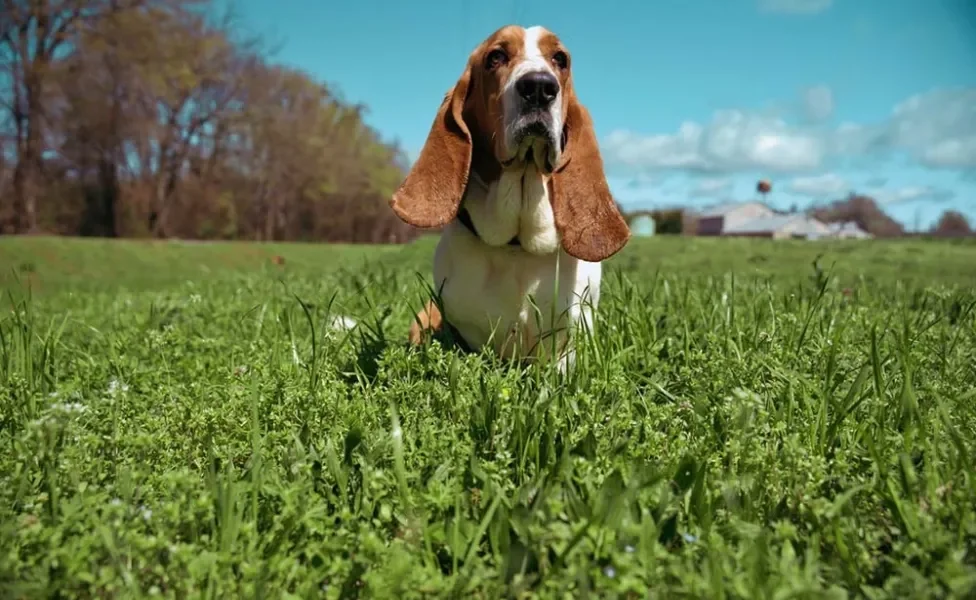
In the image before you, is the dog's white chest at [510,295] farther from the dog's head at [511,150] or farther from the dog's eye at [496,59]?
the dog's eye at [496,59]

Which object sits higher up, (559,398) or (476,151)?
(476,151)

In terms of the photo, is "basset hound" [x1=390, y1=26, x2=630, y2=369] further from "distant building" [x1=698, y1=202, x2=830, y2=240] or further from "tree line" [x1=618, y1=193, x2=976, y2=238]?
"distant building" [x1=698, y1=202, x2=830, y2=240]

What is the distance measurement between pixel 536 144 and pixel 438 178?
0.43 m

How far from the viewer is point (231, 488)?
147 centimetres

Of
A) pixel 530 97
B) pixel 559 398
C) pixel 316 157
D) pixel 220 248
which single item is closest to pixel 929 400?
pixel 559 398

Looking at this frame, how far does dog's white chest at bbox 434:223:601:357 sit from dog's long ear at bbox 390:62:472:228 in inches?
7.0

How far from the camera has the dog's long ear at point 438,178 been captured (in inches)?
106

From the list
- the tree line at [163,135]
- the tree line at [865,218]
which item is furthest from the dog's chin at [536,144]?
the tree line at [865,218]

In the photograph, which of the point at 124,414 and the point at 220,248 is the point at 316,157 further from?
the point at 124,414

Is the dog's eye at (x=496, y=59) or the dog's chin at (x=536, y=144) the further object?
the dog's eye at (x=496, y=59)

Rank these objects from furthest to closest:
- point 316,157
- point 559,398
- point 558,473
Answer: point 316,157, point 559,398, point 558,473

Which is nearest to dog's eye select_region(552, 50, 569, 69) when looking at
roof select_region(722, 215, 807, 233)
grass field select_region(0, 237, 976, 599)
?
grass field select_region(0, 237, 976, 599)

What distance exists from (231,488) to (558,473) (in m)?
0.76

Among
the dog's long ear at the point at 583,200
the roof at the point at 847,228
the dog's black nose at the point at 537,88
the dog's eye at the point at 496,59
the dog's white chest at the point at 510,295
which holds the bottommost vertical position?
the dog's white chest at the point at 510,295
